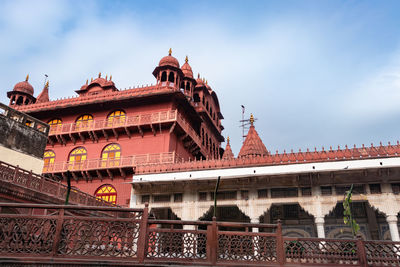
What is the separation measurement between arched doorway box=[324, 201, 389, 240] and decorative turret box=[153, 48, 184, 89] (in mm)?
15142

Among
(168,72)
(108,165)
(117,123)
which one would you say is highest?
(168,72)

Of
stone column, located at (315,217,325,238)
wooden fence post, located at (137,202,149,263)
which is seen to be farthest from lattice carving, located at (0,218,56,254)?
stone column, located at (315,217,325,238)

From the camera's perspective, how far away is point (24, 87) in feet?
Result: 103

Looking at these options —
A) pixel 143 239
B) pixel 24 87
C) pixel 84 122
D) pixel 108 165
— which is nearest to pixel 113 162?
pixel 108 165

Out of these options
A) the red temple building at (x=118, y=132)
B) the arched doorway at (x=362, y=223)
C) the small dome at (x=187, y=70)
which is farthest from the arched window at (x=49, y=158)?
the arched doorway at (x=362, y=223)

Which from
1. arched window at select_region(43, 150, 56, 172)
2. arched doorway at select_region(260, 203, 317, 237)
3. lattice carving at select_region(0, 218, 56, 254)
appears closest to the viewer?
lattice carving at select_region(0, 218, 56, 254)

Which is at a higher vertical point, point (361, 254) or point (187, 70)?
point (187, 70)

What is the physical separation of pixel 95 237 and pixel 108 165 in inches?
662

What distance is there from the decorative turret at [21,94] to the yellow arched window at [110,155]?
12489 mm

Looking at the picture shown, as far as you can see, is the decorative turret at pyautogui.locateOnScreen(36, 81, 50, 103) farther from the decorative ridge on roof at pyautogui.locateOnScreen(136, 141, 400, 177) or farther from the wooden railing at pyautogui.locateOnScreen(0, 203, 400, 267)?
the wooden railing at pyautogui.locateOnScreen(0, 203, 400, 267)

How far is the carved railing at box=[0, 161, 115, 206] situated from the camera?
12.7m

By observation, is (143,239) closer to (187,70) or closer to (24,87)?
(187,70)

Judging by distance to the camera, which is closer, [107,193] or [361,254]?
[361,254]

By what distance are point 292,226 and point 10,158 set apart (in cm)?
1485
